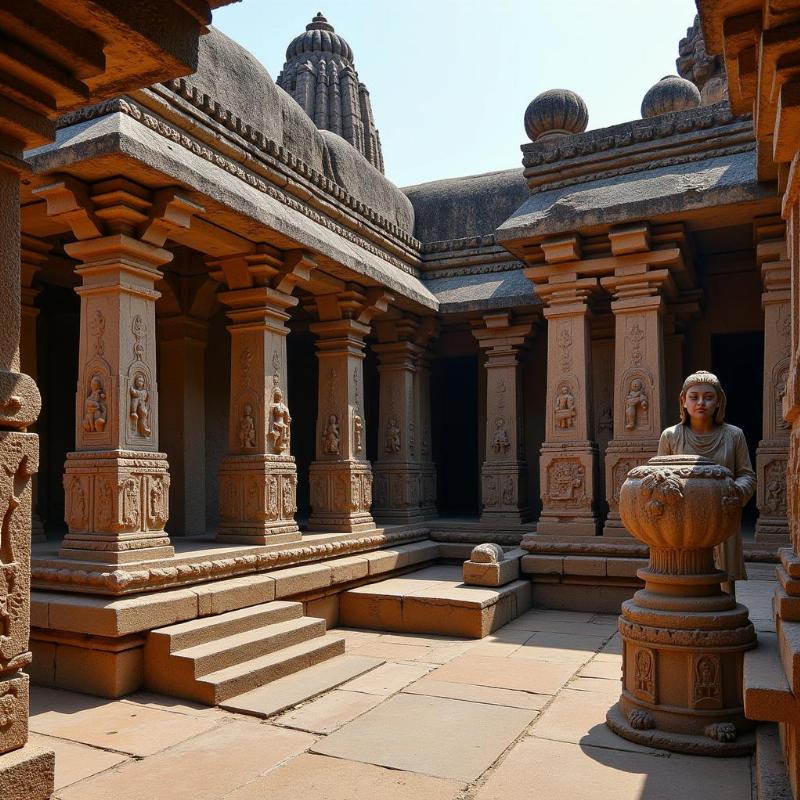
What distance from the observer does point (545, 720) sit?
4301 millimetres

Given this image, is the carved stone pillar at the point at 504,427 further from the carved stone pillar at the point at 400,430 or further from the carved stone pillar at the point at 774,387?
the carved stone pillar at the point at 774,387

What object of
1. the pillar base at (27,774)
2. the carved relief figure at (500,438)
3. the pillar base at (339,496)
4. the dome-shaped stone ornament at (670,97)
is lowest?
the pillar base at (27,774)

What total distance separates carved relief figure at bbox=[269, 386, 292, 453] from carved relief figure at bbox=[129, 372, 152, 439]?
137 cm

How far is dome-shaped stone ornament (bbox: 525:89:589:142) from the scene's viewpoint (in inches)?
355

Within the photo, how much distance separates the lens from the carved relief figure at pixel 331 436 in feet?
25.3

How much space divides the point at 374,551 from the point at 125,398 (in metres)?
3.42

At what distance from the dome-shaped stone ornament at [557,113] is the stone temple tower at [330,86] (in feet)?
34.8

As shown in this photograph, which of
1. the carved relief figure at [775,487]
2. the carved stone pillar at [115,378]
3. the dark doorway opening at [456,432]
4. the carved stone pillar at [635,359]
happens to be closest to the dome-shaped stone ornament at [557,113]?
the carved stone pillar at [635,359]

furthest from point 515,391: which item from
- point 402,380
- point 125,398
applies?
point 125,398

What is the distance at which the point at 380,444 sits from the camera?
922 cm

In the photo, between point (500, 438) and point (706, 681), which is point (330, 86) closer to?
point (500, 438)

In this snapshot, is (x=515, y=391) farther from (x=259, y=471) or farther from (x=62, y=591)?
(x=62, y=591)

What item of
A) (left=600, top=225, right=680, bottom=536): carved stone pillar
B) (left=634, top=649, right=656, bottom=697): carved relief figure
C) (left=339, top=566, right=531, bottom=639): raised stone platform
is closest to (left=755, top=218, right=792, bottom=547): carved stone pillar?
(left=600, top=225, right=680, bottom=536): carved stone pillar

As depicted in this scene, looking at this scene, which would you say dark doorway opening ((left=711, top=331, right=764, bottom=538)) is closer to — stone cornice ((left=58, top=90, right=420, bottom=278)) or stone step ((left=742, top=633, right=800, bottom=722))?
stone cornice ((left=58, top=90, right=420, bottom=278))
